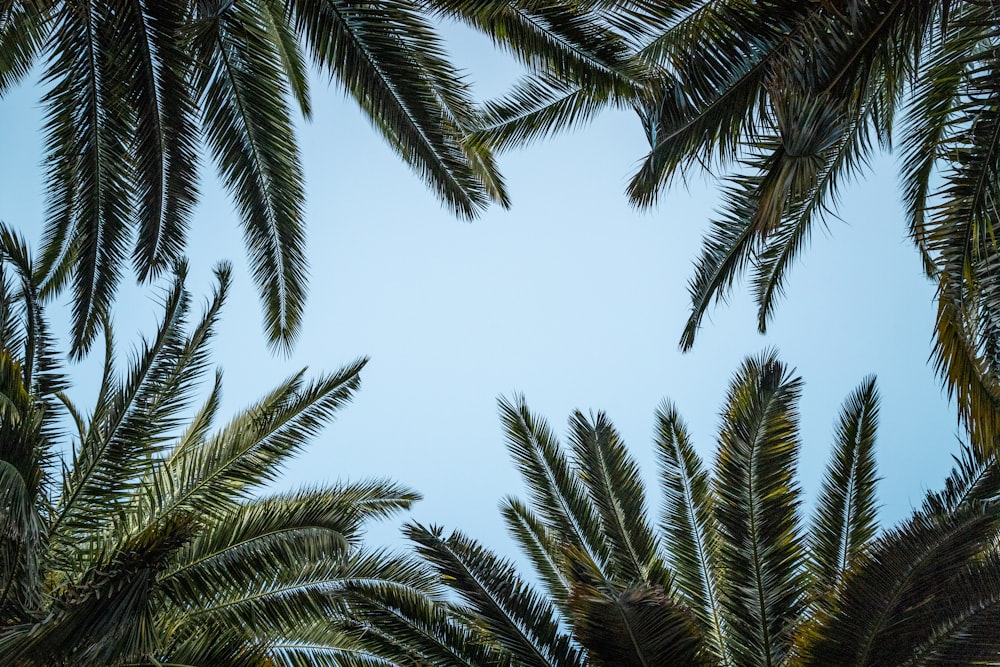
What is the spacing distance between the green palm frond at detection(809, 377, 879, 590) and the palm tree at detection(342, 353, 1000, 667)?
0.05 ft

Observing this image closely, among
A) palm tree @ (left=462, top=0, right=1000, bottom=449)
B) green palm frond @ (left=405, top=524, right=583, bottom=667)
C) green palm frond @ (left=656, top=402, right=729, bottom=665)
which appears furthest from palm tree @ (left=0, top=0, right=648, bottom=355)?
green palm frond @ (left=656, top=402, right=729, bottom=665)

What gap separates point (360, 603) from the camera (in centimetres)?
766

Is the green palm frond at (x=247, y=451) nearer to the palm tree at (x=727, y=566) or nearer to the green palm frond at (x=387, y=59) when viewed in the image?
the palm tree at (x=727, y=566)

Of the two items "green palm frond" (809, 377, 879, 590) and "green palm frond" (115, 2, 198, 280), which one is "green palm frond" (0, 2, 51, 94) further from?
"green palm frond" (809, 377, 879, 590)

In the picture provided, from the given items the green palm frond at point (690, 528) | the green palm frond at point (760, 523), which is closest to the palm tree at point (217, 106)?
the green palm frond at point (760, 523)

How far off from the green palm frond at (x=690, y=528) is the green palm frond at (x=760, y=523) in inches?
14.2

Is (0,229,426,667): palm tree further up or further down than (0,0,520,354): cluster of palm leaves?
further down

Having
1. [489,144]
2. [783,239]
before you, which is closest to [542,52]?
[489,144]

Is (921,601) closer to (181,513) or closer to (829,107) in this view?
(829,107)

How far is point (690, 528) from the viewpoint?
8688mm

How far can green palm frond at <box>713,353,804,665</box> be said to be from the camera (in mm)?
7516

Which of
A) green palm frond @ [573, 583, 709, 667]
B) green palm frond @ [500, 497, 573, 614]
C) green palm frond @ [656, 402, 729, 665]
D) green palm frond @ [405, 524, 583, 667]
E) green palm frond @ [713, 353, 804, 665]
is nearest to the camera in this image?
green palm frond @ [573, 583, 709, 667]

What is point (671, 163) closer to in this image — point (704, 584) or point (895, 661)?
point (895, 661)

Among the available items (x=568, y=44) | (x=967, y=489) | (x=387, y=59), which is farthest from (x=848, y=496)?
(x=387, y=59)
